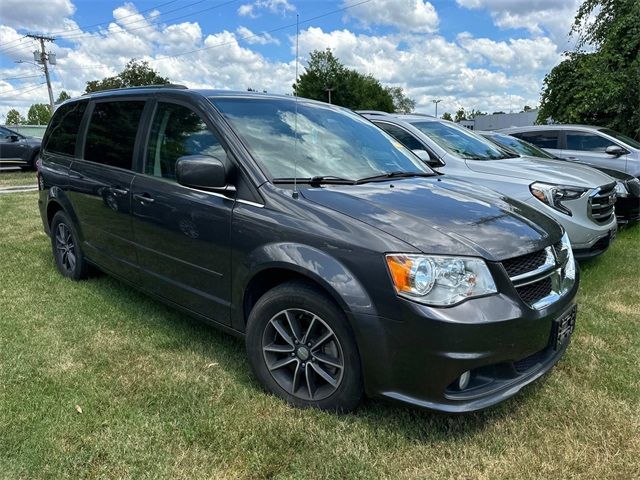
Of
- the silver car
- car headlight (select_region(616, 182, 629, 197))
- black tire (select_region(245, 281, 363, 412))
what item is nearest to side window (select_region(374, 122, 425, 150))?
the silver car

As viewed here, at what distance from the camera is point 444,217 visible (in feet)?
8.70

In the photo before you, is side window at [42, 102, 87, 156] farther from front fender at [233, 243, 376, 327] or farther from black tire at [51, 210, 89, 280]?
front fender at [233, 243, 376, 327]

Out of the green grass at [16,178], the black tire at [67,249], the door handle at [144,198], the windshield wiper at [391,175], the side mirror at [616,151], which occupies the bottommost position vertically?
the green grass at [16,178]

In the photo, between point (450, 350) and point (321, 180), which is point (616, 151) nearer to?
point (321, 180)

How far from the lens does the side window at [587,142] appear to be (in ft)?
28.9

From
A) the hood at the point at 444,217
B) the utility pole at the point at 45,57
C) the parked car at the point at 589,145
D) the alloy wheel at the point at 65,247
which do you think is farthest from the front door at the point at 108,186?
the utility pole at the point at 45,57

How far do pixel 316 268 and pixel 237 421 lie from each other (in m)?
0.90

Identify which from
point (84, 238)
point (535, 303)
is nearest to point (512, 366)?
point (535, 303)

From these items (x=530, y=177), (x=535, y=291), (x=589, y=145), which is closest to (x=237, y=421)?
(x=535, y=291)

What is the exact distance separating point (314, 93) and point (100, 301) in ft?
204

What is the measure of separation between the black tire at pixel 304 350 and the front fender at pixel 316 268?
10 cm

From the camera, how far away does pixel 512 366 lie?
2.52m

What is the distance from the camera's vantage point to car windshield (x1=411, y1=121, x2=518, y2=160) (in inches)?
237

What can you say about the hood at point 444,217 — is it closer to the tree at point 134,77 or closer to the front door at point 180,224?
the front door at point 180,224
